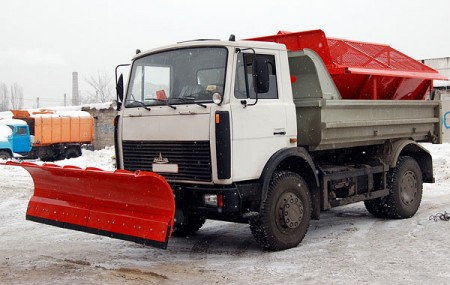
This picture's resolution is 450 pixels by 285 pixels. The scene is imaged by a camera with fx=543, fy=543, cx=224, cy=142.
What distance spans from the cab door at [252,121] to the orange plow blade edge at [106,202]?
103cm

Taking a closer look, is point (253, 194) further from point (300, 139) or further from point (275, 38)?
point (275, 38)

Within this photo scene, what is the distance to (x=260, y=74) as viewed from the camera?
651cm

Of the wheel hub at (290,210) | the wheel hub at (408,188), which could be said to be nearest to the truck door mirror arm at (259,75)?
the wheel hub at (290,210)

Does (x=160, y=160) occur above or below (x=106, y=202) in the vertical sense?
above

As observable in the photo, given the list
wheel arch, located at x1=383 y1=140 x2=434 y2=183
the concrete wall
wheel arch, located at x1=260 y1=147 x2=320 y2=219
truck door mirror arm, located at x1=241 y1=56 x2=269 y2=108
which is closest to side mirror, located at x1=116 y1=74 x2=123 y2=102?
truck door mirror arm, located at x1=241 y1=56 x2=269 y2=108

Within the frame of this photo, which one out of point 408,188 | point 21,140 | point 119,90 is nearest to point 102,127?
point 21,140

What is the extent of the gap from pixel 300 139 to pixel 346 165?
1.54 metres

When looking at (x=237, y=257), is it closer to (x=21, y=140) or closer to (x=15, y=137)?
(x=15, y=137)

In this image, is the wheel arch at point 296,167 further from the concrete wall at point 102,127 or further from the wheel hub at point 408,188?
the concrete wall at point 102,127

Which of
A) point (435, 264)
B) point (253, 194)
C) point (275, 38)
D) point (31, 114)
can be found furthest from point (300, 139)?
point (31, 114)

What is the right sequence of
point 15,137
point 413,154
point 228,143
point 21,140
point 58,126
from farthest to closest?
point 58,126, point 21,140, point 15,137, point 413,154, point 228,143

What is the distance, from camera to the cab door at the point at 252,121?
6449mm

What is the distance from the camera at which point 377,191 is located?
8.88 metres

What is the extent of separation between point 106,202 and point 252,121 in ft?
6.64
